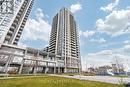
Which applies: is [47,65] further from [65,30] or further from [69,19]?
[69,19]

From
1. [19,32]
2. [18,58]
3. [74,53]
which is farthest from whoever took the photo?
[74,53]

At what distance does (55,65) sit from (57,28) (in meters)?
48.0

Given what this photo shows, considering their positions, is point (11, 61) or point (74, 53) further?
point (74, 53)

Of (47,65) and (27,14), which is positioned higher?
(27,14)

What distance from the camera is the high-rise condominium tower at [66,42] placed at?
10690cm

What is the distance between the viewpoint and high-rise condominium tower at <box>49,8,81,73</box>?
351ft

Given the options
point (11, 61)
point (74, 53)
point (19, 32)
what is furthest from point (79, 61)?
point (11, 61)

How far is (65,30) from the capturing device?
11906 cm

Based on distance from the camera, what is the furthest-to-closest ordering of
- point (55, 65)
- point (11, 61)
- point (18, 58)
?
point (55, 65), point (18, 58), point (11, 61)

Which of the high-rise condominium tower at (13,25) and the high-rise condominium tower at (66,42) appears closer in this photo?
the high-rise condominium tower at (13,25)

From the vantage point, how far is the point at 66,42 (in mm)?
114438

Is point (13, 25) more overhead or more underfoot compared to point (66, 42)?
more overhead

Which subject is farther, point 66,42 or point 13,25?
point 66,42

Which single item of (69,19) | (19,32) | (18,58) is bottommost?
(18,58)
